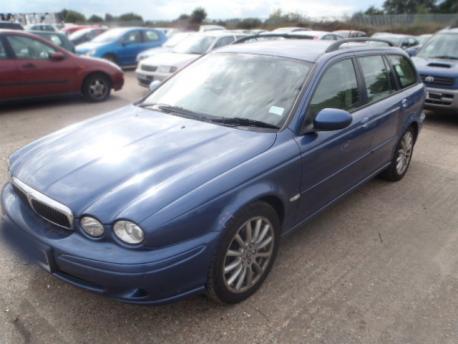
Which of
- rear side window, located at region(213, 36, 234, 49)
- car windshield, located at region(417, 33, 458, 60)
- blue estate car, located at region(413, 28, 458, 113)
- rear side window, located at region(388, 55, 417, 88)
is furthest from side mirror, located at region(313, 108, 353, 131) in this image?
rear side window, located at region(213, 36, 234, 49)

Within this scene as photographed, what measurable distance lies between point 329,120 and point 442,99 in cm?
575

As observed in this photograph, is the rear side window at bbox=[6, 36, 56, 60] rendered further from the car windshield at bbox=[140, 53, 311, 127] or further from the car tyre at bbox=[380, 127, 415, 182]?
the car tyre at bbox=[380, 127, 415, 182]

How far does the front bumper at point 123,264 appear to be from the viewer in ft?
7.02

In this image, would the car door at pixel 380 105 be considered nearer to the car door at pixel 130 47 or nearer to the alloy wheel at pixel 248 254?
the alloy wheel at pixel 248 254

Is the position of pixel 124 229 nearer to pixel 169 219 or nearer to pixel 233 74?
pixel 169 219

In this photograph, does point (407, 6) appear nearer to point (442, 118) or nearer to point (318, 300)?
point (442, 118)

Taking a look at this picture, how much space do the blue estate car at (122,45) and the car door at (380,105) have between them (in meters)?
10.8

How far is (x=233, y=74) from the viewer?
134 inches

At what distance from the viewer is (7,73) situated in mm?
7355

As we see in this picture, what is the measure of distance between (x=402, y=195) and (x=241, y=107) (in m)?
2.47

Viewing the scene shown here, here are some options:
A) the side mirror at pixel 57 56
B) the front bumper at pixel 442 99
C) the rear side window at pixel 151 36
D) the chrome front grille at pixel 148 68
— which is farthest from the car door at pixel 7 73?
the front bumper at pixel 442 99

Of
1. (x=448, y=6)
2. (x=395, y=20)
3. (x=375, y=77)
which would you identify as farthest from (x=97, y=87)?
(x=448, y=6)

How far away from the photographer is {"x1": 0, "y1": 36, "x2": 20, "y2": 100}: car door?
24.1ft

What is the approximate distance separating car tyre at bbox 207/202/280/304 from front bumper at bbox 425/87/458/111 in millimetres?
5958
